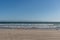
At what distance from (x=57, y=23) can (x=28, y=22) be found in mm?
5216

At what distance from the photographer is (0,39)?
666 cm

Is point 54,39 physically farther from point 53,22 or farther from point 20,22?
point 20,22

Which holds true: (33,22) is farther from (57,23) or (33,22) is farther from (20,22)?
(57,23)

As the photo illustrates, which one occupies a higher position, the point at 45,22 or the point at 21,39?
the point at 45,22

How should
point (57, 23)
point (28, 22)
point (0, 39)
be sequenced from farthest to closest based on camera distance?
point (28, 22) → point (57, 23) → point (0, 39)

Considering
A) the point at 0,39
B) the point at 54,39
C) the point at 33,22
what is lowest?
the point at 54,39

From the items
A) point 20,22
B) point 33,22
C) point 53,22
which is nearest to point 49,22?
point 53,22

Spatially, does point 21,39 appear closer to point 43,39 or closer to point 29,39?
point 29,39

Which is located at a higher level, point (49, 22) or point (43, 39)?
point (49, 22)

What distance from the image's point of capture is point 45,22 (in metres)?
21.7

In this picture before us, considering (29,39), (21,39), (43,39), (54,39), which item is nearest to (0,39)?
(21,39)

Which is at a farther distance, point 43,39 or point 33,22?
point 33,22

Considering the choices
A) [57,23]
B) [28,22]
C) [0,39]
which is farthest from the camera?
[28,22]

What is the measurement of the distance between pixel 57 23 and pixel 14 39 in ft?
47.3
